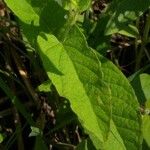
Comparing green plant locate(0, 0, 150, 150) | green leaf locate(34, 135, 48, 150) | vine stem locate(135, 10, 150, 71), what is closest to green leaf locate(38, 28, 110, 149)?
green plant locate(0, 0, 150, 150)

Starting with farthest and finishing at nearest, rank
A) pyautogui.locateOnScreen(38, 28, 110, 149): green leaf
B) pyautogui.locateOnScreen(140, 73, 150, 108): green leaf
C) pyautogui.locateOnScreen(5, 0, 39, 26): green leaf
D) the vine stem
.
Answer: the vine stem, pyautogui.locateOnScreen(140, 73, 150, 108): green leaf, pyautogui.locateOnScreen(5, 0, 39, 26): green leaf, pyautogui.locateOnScreen(38, 28, 110, 149): green leaf

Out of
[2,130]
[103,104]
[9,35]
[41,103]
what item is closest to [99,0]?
[9,35]

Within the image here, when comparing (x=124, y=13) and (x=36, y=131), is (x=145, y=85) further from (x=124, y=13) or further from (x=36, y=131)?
(x=36, y=131)

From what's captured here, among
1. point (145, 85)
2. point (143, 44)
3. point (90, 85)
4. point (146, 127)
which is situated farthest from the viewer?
point (143, 44)

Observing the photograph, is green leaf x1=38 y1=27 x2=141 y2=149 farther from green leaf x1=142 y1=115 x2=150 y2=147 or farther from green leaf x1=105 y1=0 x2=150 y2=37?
green leaf x1=105 y1=0 x2=150 y2=37

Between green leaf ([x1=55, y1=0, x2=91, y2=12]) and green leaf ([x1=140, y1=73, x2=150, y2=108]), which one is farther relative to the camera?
green leaf ([x1=140, y1=73, x2=150, y2=108])

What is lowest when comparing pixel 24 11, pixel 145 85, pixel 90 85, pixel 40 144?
pixel 40 144

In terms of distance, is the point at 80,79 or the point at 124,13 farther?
the point at 124,13

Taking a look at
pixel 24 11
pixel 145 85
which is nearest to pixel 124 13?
pixel 145 85

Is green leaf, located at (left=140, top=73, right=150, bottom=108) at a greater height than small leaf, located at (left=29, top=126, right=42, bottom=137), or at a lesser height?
greater
